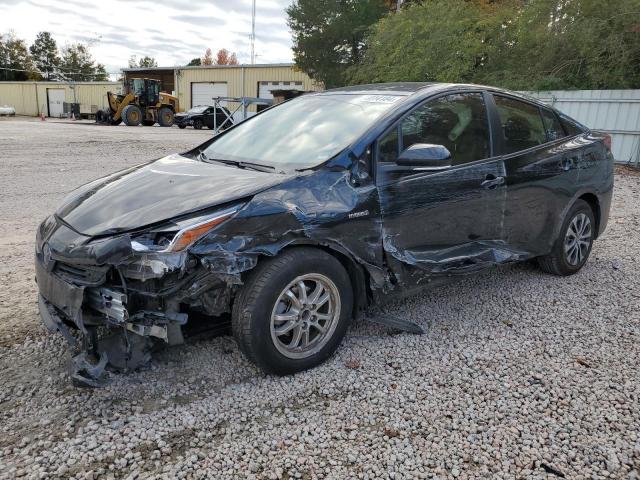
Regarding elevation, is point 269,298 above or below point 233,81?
below

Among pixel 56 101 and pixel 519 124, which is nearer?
pixel 519 124

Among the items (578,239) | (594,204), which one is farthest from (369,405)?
(594,204)

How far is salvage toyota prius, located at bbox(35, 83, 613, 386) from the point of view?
8.66ft

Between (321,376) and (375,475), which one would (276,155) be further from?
(375,475)

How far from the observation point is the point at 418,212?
3.41 meters

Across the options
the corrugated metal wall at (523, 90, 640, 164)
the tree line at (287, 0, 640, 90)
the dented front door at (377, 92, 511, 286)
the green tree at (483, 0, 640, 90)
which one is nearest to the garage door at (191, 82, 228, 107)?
the tree line at (287, 0, 640, 90)

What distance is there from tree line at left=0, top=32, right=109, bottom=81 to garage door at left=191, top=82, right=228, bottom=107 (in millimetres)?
34195

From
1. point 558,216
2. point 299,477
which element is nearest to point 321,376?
point 299,477

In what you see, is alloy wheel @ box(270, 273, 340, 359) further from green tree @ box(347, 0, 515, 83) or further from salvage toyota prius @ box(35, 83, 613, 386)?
green tree @ box(347, 0, 515, 83)

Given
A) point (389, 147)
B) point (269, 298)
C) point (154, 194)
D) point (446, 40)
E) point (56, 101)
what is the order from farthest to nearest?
point (56, 101) < point (446, 40) < point (389, 147) < point (154, 194) < point (269, 298)

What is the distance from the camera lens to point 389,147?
332 centimetres

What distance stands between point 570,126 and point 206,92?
133 ft

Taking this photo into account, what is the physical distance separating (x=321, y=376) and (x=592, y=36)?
1573 centimetres

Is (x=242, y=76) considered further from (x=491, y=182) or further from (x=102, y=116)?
(x=491, y=182)
